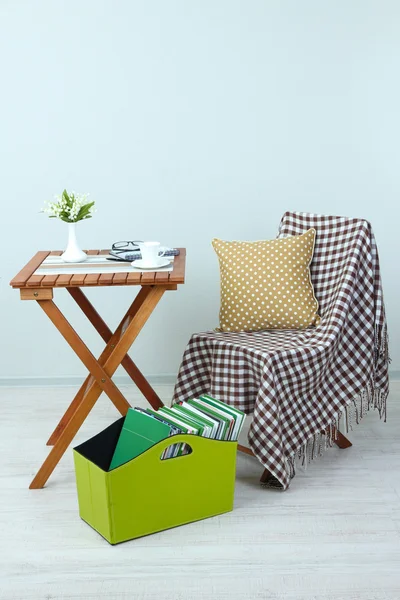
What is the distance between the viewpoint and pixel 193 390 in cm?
299

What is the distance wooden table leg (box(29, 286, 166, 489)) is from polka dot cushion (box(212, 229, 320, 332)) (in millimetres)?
455

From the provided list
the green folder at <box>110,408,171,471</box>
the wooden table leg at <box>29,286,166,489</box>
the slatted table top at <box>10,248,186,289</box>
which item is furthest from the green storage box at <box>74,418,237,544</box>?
the slatted table top at <box>10,248,186,289</box>

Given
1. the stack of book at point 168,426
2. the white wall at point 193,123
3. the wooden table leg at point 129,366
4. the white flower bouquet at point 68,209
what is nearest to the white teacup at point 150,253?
the white flower bouquet at point 68,209

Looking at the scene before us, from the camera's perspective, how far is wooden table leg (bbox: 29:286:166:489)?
2.70 m

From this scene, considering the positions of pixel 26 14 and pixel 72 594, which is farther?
pixel 26 14

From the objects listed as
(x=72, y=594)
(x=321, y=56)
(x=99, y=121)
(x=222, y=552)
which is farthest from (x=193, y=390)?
(x=321, y=56)

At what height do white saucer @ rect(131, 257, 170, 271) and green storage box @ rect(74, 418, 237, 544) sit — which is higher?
white saucer @ rect(131, 257, 170, 271)

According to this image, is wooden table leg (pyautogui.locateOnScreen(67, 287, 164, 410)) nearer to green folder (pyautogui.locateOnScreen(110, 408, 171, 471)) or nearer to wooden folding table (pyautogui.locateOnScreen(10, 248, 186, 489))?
wooden folding table (pyautogui.locateOnScreen(10, 248, 186, 489))

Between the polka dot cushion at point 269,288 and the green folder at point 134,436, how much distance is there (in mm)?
636

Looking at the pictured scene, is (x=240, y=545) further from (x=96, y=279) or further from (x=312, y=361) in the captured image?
(x=96, y=279)

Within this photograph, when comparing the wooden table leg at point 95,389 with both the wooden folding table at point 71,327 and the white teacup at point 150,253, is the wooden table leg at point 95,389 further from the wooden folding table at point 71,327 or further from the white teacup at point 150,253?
the white teacup at point 150,253

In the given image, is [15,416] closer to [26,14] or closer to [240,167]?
[240,167]

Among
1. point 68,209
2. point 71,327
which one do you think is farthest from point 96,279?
point 68,209

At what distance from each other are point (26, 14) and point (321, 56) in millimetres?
1326
